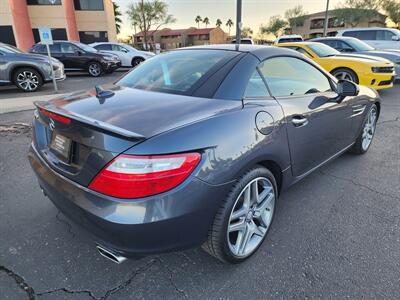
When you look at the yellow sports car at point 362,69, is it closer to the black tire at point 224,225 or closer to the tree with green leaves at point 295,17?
the black tire at point 224,225

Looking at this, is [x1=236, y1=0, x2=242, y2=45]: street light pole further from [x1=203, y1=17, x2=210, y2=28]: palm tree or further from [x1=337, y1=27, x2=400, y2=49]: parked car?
[x1=203, y1=17, x2=210, y2=28]: palm tree

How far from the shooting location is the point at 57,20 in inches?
913

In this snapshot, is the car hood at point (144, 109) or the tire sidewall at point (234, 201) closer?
the car hood at point (144, 109)

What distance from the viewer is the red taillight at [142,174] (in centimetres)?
145

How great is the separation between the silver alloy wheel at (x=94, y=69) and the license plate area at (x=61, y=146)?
1189 cm

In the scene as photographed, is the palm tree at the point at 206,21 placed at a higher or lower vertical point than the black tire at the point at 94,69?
higher

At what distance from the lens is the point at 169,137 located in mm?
1510

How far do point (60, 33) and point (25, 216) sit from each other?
1000 inches

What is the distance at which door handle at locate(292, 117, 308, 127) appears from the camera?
2.27 m

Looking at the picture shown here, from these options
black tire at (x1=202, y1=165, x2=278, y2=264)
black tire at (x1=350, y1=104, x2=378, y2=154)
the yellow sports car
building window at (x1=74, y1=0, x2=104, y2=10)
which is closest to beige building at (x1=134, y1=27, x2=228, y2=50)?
building window at (x1=74, y1=0, x2=104, y2=10)

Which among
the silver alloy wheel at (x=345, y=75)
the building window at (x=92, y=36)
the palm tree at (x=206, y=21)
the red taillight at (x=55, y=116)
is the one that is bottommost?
the silver alloy wheel at (x=345, y=75)

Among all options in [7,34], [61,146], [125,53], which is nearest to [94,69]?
[125,53]

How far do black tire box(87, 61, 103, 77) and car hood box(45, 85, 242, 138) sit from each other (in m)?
11.5

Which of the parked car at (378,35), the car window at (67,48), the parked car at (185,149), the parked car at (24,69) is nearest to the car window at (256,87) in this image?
the parked car at (185,149)
